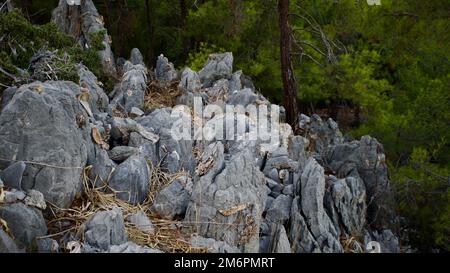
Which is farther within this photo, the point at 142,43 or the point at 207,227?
the point at 142,43

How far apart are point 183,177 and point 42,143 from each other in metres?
1.98

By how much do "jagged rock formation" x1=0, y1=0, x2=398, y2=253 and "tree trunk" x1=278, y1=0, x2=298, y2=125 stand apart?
1017mm

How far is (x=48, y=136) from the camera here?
6.07 metres

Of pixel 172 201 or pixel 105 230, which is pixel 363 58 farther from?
pixel 105 230

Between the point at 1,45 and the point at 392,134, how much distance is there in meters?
8.35

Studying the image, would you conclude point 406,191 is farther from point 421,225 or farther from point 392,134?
point 392,134

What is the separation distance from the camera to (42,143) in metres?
6.03

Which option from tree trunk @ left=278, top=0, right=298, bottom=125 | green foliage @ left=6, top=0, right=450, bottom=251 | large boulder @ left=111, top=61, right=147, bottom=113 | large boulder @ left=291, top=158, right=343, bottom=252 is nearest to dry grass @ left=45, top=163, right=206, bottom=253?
large boulder @ left=291, top=158, right=343, bottom=252

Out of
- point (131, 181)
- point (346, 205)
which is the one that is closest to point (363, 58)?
point (346, 205)

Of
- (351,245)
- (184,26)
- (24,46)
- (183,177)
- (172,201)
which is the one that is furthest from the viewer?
(184,26)

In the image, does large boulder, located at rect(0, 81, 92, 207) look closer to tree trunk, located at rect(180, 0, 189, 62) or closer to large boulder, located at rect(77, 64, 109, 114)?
large boulder, located at rect(77, 64, 109, 114)

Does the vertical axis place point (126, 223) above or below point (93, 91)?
below

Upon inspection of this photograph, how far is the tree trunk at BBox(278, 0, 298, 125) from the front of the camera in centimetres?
1119
